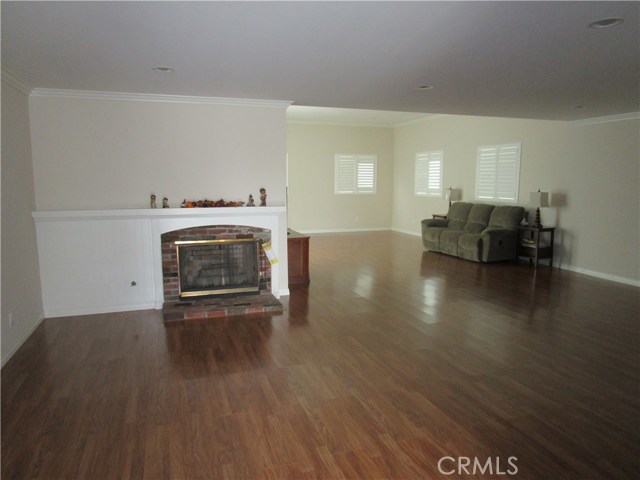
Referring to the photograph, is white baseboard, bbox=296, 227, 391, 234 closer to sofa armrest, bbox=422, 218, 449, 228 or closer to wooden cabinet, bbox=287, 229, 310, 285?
sofa armrest, bbox=422, 218, 449, 228

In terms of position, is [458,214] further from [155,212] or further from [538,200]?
[155,212]

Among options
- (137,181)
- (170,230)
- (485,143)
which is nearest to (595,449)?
(170,230)

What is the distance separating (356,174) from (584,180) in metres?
5.61

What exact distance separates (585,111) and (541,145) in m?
1.56

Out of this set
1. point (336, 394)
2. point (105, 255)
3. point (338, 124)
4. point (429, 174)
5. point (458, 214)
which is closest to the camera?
point (336, 394)

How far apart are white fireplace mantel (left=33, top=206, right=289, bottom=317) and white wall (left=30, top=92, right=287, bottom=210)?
8.7 inches

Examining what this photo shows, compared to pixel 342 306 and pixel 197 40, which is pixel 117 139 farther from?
pixel 342 306

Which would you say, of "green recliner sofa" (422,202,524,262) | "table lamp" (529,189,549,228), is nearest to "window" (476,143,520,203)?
"green recliner sofa" (422,202,524,262)

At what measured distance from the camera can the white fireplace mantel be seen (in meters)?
4.48

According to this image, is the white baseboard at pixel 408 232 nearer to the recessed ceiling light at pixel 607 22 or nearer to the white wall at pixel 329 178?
the white wall at pixel 329 178

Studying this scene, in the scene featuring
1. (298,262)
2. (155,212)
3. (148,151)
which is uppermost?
(148,151)

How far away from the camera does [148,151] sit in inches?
188

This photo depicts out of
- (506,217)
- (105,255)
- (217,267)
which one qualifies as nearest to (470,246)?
(506,217)

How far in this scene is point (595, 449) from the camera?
238cm
